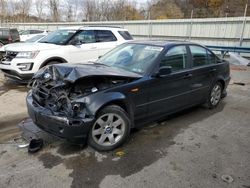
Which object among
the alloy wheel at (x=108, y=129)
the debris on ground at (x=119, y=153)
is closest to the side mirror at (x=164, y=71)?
the alloy wheel at (x=108, y=129)

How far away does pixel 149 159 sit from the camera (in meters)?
3.54

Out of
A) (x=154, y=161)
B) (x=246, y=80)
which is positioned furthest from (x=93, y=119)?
(x=246, y=80)

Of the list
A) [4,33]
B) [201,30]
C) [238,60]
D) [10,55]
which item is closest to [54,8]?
[4,33]

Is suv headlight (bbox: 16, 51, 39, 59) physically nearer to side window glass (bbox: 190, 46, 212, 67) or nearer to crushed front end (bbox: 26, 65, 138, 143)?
crushed front end (bbox: 26, 65, 138, 143)

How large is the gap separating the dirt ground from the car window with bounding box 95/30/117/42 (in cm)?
449

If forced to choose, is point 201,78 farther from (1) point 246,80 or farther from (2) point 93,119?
(1) point 246,80

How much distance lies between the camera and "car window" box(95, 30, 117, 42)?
8.62 meters

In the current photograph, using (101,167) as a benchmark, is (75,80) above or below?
above

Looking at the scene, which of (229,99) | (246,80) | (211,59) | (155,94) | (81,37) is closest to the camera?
(155,94)

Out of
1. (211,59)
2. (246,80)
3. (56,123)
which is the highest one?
(211,59)

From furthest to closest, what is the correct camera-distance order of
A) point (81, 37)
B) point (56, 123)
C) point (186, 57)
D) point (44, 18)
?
point (44, 18)
point (81, 37)
point (186, 57)
point (56, 123)

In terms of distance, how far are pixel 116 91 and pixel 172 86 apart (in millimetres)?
1295

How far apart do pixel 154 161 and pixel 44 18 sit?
164ft

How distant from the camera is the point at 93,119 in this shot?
11.2 ft
